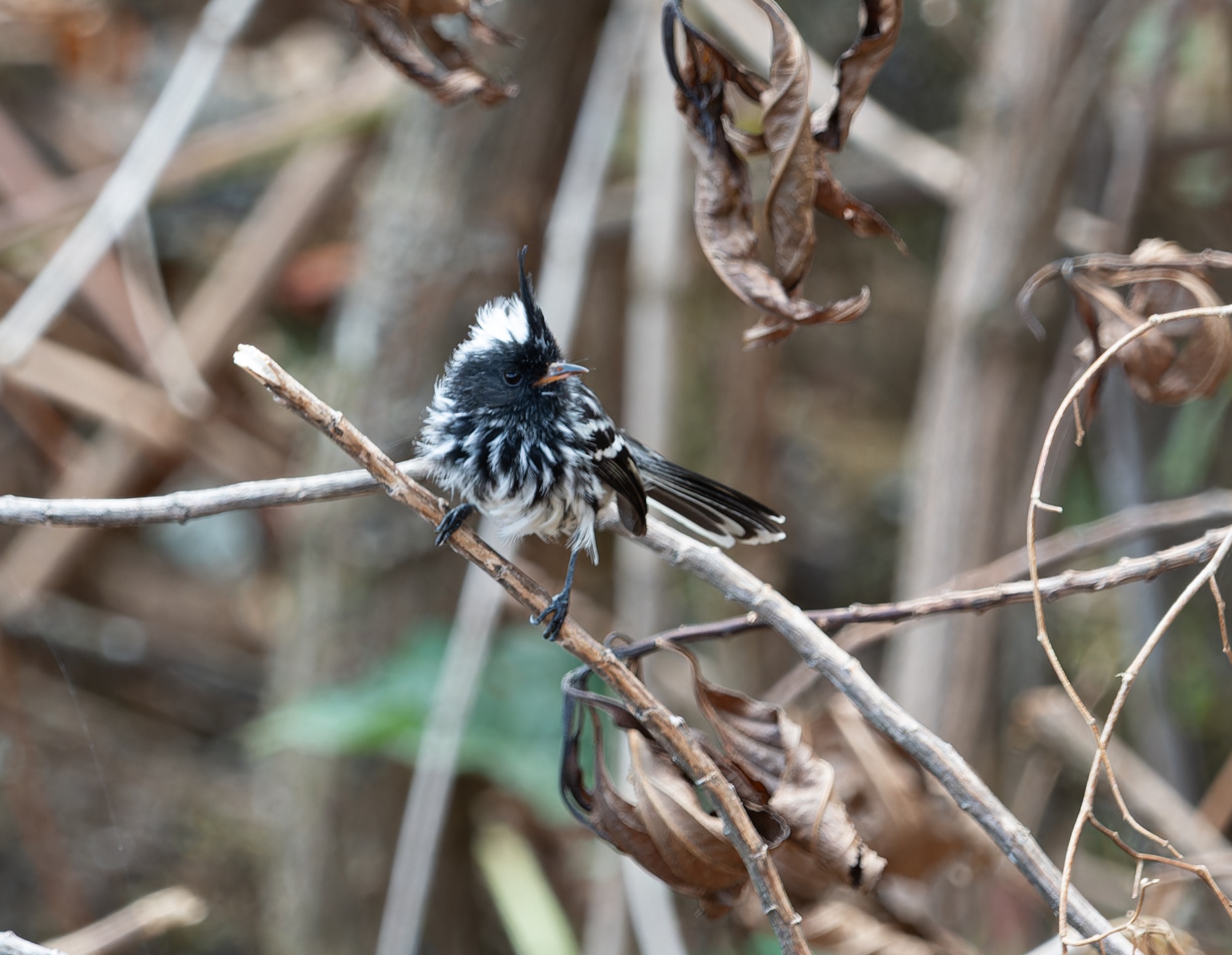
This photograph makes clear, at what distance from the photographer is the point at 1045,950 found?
161 cm

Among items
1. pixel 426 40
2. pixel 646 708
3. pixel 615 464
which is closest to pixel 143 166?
pixel 426 40

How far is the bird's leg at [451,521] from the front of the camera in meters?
Result: 1.48

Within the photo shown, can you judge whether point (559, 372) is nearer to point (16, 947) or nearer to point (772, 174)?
point (772, 174)

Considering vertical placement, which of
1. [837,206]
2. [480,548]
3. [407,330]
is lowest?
[480,548]

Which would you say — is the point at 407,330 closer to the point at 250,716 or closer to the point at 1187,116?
the point at 250,716

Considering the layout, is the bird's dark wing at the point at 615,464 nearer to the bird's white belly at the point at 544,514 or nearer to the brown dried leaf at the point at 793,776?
the bird's white belly at the point at 544,514

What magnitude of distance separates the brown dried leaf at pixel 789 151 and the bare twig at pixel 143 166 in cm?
132

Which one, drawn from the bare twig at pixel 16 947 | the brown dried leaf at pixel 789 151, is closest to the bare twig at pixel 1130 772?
the brown dried leaf at pixel 789 151

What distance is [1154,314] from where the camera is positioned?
160 centimetres

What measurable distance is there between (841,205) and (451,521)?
0.73m

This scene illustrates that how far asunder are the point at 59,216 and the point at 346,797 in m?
2.36

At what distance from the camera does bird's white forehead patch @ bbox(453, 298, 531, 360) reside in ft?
6.61

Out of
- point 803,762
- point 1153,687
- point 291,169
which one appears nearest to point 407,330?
point 291,169

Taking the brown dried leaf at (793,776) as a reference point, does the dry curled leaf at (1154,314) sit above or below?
above
